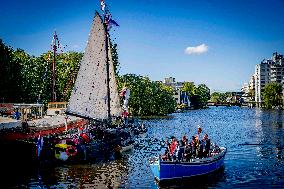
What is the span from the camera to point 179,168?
32.4 m

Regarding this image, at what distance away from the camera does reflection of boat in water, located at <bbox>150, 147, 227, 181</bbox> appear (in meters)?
31.7

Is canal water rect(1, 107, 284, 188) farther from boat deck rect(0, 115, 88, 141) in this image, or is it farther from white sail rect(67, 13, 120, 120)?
white sail rect(67, 13, 120, 120)

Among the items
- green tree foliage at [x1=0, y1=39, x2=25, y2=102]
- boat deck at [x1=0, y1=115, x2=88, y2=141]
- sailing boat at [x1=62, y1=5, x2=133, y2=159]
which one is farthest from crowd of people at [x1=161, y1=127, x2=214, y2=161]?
green tree foliage at [x1=0, y1=39, x2=25, y2=102]

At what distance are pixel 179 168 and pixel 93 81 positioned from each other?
69.3 feet

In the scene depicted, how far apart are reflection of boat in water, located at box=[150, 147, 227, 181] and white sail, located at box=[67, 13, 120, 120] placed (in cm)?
1760

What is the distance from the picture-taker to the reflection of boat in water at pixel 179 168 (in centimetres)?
3173

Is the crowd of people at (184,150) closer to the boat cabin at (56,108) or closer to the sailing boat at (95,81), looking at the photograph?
the sailing boat at (95,81)

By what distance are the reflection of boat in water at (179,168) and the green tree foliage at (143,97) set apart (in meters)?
105

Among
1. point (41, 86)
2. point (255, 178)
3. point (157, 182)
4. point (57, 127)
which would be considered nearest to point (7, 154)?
point (57, 127)

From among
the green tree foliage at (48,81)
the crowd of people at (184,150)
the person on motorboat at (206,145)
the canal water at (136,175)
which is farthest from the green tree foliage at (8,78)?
the person on motorboat at (206,145)

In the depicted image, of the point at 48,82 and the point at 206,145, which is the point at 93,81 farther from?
the point at 48,82

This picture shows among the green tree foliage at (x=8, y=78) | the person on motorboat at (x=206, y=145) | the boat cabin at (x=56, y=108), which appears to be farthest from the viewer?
the green tree foliage at (x=8, y=78)

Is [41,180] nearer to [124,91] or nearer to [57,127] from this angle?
[57,127]

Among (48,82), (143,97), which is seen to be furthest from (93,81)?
(143,97)
